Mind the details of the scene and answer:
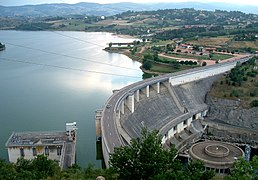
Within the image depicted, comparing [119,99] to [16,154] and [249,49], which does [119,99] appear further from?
[249,49]

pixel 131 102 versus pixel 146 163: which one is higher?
pixel 146 163

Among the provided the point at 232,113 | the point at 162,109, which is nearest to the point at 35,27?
the point at 162,109

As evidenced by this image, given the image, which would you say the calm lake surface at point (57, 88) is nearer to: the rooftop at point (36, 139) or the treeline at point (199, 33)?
the rooftop at point (36, 139)

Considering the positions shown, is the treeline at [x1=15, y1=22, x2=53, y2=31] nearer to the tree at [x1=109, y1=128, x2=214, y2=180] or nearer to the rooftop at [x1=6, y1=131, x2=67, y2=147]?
the rooftop at [x1=6, y1=131, x2=67, y2=147]

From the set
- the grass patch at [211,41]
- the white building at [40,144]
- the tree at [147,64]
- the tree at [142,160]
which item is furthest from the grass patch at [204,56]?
the tree at [142,160]

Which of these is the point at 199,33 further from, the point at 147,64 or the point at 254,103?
the point at 254,103

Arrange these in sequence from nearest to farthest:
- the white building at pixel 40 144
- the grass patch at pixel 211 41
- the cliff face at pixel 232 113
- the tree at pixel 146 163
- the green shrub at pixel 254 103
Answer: the tree at pixel 146 163, the white building at pixel 40 144, the cliff face at pixel 232 113, the green shrub at pixel 254 103, the grass patch at pixel 211 41

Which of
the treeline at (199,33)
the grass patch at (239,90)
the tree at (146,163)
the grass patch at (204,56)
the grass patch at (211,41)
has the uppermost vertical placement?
the treeline at (199,33)
